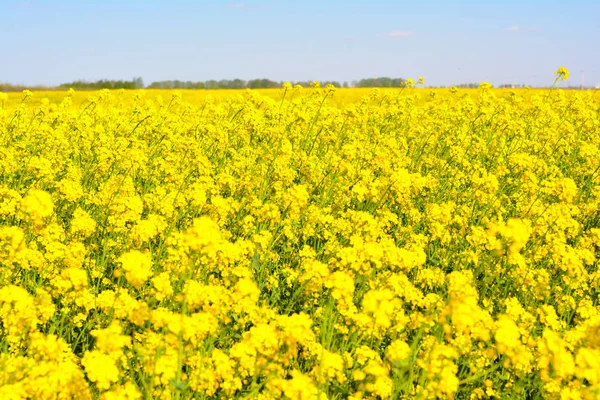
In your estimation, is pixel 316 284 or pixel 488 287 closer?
pixel 316 284

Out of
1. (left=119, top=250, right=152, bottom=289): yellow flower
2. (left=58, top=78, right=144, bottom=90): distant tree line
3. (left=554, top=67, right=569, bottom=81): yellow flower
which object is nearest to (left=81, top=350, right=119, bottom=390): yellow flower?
(left=119, top=250, right=152, bottom=289): yellow flower

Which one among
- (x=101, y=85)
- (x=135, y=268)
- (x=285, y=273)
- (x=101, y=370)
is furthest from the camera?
(x=101, y=85)

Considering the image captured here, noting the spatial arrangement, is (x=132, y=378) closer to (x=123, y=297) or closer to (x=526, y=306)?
(x=123, y=297)

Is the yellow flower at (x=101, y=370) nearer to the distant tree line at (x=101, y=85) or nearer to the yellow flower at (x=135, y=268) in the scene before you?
the yellow flower at (x=135, y=268)

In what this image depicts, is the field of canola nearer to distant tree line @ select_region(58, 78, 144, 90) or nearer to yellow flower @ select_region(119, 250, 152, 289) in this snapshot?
yellow flower @ select_region(119, 250, 152, 289)

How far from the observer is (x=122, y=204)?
4461 millimetres

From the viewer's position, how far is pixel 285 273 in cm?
451

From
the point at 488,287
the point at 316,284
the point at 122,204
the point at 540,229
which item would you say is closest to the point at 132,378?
the point at 316,284

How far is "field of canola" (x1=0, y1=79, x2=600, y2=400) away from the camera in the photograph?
9.25 feet

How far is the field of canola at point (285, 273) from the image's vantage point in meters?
2.82

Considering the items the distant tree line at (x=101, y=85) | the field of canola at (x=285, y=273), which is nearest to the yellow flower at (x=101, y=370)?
the field of canola at (x=285, y=273)

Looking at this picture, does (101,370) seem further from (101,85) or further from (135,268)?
(101,85)

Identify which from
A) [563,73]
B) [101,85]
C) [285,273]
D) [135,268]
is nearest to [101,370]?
[135,268]

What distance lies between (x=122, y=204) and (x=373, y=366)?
2573mm
